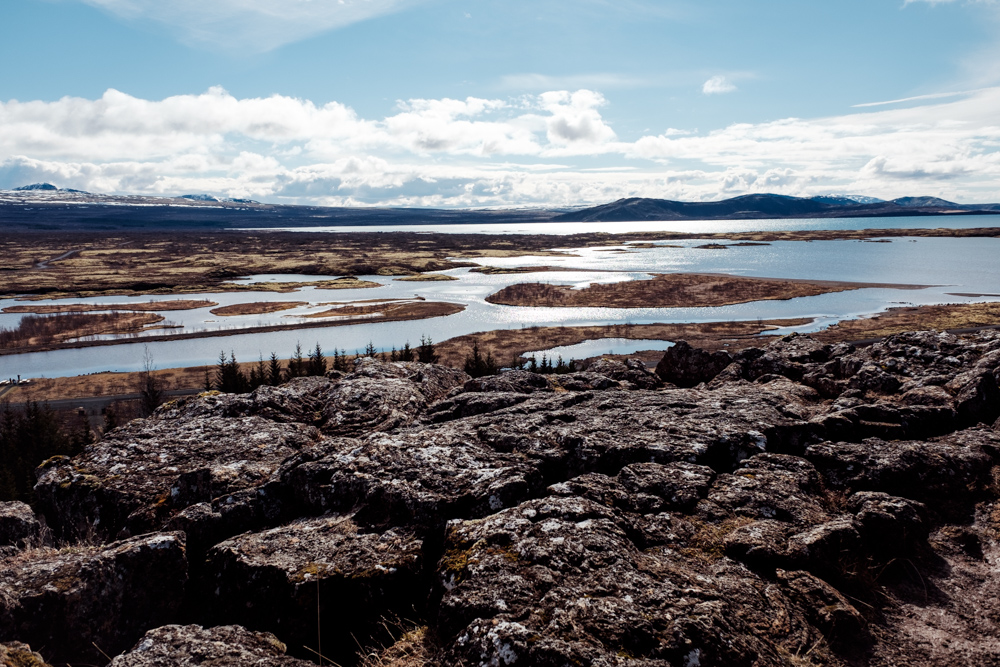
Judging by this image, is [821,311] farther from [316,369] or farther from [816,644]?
[816,644]

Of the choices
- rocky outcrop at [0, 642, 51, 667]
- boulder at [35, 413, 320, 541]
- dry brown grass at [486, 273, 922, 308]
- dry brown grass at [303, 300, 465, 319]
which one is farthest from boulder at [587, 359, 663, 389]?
dry brown grass at [486, 273, 922, 308]

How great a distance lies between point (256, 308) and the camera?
111m

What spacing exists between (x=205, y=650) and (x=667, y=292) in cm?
12192

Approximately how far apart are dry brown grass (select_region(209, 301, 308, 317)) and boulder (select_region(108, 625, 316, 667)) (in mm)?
108964

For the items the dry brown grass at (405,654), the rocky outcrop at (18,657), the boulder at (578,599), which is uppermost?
the boulder at (578,599)

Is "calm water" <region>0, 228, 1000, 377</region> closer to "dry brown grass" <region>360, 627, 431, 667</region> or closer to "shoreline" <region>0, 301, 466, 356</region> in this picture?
"shoreline" <region>0, 301, 466, 356</region>

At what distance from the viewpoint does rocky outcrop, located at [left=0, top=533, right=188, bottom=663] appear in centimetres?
780

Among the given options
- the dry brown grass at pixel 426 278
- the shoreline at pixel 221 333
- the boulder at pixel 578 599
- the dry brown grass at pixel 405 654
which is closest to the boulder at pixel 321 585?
the dry brown grass at pixel 405 654

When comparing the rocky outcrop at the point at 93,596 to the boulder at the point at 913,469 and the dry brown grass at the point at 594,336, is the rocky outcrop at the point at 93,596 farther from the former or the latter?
the dry brown grass at the point at 594,336

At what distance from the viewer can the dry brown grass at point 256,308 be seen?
108312mm

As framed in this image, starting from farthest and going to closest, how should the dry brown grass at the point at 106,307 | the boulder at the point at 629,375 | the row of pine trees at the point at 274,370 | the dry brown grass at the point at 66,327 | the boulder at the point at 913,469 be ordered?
the dry brown grass at the point at 106,307 < the dry brown grass at the point at 66,327 < the row of pine trees at the point at 274,370 < the boulder at the point at 629,375 < the boulder at the point at 913,469

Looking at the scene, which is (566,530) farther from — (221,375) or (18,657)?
(221,375)

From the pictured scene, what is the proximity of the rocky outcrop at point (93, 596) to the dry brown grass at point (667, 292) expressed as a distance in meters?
104

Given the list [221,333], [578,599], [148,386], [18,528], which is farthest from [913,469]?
[221,333]
